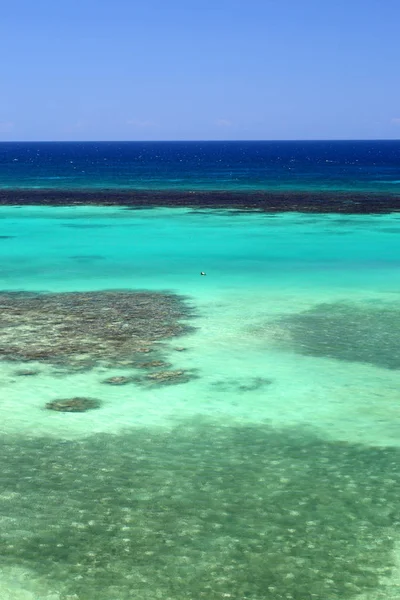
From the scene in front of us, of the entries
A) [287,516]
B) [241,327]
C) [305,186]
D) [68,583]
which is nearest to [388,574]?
[287,516]

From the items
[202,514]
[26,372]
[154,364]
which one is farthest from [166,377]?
[202,514]

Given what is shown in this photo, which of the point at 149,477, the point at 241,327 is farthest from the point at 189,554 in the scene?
the point at 241,327

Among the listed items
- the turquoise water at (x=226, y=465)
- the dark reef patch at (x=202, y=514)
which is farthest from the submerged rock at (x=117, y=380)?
the dark reef patch at (x=202, y=514)

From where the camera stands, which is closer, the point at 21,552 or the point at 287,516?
the point at 21,552

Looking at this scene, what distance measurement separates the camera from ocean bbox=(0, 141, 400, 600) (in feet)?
30.5

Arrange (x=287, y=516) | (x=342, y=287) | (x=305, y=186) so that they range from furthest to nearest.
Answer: (x=305, y=186) < (x=342, y=287) < (x=287, y=516)

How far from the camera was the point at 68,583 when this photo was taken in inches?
352

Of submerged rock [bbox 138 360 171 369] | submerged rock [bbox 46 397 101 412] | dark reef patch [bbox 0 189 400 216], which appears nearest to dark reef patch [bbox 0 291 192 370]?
submerged rock [bbox 138 360 171 369]

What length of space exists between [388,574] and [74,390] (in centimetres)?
758

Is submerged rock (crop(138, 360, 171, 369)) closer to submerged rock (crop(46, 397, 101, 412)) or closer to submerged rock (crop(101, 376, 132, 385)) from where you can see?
submerged rock (crop(101, 376, 132, 385))

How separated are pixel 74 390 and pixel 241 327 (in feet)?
19.9

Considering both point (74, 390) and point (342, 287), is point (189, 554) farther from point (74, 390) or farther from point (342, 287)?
point (342, 287)

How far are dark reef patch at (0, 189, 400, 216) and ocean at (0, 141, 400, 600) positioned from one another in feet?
59.3

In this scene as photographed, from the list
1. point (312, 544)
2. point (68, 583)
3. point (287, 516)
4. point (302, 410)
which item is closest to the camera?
point (68, 583)
